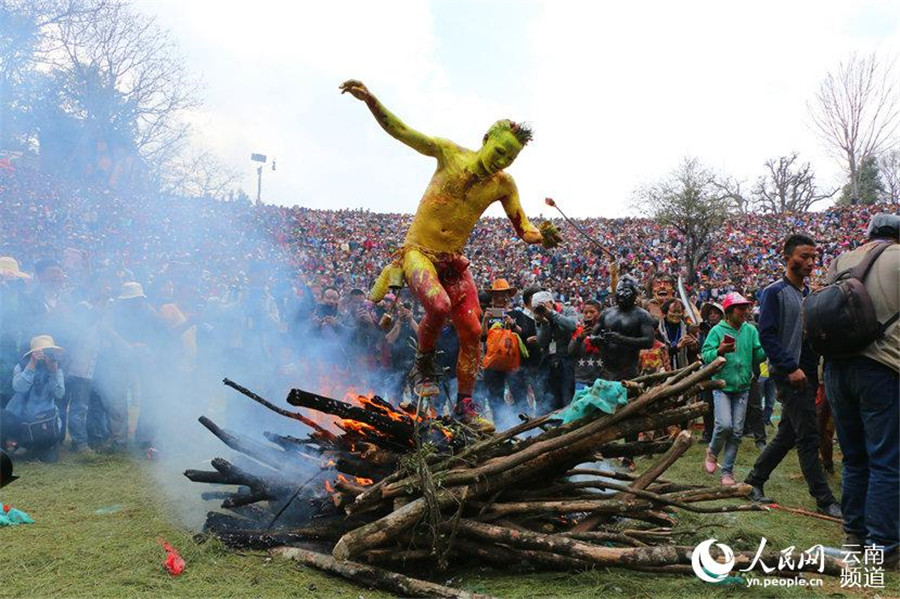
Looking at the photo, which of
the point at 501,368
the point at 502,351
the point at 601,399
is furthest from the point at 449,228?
the point at 501,368

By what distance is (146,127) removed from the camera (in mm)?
24453

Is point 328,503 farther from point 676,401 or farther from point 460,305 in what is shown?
point 676,401

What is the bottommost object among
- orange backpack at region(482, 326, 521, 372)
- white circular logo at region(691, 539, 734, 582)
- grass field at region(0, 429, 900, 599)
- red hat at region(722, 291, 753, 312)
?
grass field at region(0, 429, 900, 599)

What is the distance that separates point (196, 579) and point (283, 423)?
363 centimetres

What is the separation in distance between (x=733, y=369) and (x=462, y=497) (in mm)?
3764

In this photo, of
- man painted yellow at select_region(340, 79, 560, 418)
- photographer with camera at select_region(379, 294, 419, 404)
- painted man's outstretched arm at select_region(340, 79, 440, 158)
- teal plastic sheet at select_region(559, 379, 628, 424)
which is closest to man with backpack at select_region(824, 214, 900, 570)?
teal plastic sheet at select_region(559, 379, 628, 424)

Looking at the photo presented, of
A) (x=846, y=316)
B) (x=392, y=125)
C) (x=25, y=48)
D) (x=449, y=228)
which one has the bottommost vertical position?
(x=846, y=316)

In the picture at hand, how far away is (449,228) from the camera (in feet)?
16.2

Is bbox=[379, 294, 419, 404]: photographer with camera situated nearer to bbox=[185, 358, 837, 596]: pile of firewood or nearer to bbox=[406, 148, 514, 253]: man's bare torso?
bbox=[406, 148, 514, 253]: man's bare torso

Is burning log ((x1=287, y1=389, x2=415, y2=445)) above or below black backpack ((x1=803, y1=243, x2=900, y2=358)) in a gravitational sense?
below

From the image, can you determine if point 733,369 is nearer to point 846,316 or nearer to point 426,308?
point 846,316

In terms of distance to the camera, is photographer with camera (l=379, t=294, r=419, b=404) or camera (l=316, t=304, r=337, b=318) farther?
camera (l=316, t=304, r=337, b=318)

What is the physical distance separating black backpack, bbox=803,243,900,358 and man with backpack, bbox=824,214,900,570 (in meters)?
0.01

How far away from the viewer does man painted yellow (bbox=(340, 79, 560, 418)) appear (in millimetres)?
4719
